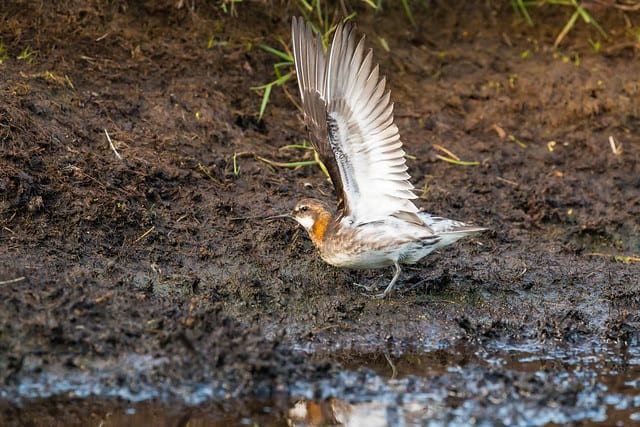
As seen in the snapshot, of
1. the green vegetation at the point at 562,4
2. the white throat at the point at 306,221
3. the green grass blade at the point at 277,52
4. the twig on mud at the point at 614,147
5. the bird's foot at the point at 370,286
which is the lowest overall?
the bird's foot at the point at 370,286

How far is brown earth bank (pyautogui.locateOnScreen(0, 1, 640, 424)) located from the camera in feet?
25.1

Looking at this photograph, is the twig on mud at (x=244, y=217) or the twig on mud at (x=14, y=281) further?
the twig on mud at (x=244, y=217)

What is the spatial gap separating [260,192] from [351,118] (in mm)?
1897

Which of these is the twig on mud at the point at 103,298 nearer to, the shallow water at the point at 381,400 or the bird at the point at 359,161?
the shallow water at the point at 381,400

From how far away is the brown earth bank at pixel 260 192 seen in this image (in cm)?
764

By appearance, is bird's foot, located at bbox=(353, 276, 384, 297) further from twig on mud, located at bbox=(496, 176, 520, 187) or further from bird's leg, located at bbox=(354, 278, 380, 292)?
twig on mud, located at bbox=(496, 176, 520, 187)

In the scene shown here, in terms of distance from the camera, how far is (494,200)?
1072 centimetres

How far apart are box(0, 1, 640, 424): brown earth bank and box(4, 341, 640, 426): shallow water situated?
0.12m

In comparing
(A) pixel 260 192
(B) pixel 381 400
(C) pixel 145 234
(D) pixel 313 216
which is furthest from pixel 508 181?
(B) pixel 381 400

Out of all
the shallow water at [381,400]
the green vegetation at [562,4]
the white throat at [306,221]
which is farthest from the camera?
the green vegetation at [562,4]

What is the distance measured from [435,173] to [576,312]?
9.27 feet

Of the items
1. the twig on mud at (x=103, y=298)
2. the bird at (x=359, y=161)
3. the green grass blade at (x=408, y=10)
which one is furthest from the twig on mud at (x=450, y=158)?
the twig on mud at (x=103, y=298)

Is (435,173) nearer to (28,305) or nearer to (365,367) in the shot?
(365,367)

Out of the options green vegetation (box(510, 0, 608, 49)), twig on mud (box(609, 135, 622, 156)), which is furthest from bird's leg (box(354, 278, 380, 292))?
green vegetation (box(510, 0, 608, 49))
